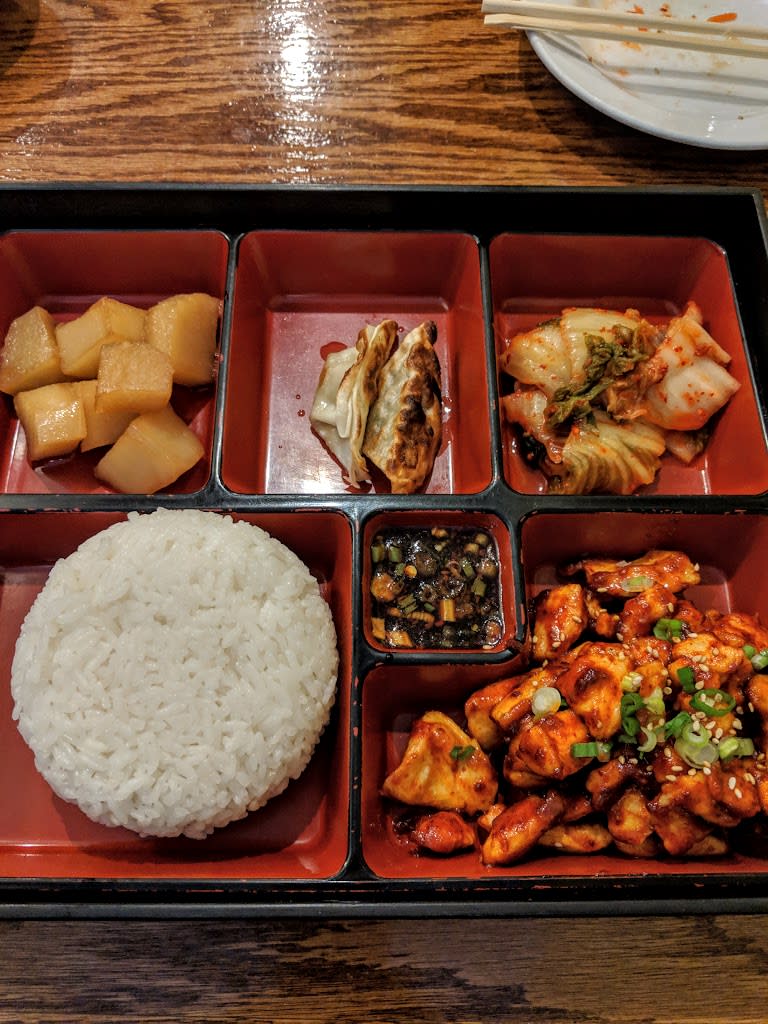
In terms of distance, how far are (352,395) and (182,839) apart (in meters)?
1.42

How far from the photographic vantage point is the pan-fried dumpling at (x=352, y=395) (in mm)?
2414

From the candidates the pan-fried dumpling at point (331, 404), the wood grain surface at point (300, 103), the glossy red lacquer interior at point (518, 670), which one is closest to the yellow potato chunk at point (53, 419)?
the pan-fried dumpling at point (331, 404)

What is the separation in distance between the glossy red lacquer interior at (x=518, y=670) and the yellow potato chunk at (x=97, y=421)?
114cm

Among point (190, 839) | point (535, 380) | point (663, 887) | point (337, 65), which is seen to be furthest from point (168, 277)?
point (663, 887)

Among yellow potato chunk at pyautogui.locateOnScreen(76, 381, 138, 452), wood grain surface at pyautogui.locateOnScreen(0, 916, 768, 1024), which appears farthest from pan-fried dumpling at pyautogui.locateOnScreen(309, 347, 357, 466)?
wood grain surface at pyautogui.locateOnScreen(0, 916, 768, 1024)

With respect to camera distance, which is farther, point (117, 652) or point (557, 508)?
point (557, 508)

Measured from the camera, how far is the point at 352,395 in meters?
2.42

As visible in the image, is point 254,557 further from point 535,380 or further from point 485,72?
point 485,72

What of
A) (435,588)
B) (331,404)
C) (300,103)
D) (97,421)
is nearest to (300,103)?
(300,103)

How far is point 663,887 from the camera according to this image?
177 centimetres

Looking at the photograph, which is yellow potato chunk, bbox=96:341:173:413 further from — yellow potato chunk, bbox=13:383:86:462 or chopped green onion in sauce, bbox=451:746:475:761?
chopped green onion in sauce, bbox=451:746:475:761

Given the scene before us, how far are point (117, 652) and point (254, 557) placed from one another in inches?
17.8

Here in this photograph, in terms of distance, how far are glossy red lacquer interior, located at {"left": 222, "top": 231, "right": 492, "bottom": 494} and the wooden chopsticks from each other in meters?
0.77

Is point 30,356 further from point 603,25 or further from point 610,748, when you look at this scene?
point 603,25
